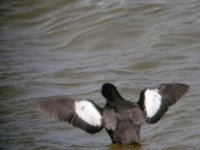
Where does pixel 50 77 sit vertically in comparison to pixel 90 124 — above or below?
below

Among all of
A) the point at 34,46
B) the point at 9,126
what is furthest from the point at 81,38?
the point at 9,126

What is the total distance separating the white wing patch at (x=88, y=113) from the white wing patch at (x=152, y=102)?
62 cm

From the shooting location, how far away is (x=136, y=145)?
891 cm

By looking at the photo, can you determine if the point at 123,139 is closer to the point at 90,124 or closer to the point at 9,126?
the point at 90,124

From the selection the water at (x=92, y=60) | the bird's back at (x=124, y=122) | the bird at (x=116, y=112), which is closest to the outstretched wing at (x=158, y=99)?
the bird at (x=116, y=112)

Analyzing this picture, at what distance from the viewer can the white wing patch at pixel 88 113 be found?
9062 millimetres

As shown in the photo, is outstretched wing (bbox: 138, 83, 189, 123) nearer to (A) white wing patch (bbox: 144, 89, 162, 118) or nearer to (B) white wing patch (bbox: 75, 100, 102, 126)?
(A) white wing patch (bbox: 144, 89, 162, 118)

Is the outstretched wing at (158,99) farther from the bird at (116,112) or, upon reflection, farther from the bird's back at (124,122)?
the bird's back at (124,122)

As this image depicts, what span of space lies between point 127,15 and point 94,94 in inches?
175

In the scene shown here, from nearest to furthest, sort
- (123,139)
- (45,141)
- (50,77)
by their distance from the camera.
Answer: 1. (123,139)
2. (45,141)
3. (50,77)

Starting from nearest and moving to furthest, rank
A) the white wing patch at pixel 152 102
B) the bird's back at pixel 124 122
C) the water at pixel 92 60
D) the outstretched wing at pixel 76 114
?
the bird's back at pixel 124 122
the outstretched wing at pixel 76 114
the white wing patch at pixel 152 102
the water at pixel 92 60

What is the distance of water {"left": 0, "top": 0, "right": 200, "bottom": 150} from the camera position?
10.2 m

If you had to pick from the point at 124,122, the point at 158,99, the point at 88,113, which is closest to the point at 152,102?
the point at 158,99

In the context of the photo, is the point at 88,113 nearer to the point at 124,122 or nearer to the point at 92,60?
the point at 124,122
